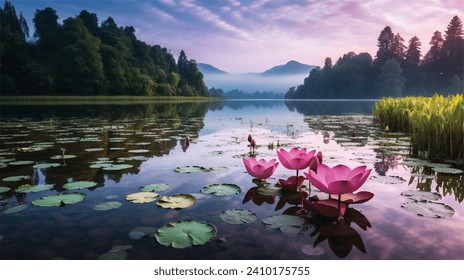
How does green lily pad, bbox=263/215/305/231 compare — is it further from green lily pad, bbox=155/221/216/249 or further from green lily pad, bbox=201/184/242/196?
green lily pad, bbox=201/184/242/196

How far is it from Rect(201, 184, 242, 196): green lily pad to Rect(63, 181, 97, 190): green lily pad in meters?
1.42

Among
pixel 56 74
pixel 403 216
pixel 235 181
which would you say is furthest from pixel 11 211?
pixel 56 74

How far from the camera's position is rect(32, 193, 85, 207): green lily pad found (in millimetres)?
3177

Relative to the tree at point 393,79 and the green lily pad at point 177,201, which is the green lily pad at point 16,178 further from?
the tree at point 393,79

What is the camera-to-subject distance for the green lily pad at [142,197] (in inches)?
130

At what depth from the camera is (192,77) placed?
103m

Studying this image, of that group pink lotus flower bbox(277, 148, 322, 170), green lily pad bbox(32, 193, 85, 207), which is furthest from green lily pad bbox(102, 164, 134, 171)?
pink lotus flower bbox(277, 148, 322, 170)

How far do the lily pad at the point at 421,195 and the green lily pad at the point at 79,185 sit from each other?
12.1ft

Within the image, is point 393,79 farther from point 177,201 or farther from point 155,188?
point 177,201

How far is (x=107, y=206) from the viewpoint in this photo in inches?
122

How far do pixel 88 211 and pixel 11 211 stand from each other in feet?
2.37

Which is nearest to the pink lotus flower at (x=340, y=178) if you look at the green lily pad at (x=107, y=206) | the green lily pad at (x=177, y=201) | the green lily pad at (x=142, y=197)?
the green lily pad at (x=177, y=201)

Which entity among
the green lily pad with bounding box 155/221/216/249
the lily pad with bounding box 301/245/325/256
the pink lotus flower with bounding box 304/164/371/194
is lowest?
the green lily pad with bounding box 155/221/216/249

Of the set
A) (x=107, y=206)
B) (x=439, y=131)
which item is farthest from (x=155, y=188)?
(x=439, y=131)
